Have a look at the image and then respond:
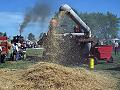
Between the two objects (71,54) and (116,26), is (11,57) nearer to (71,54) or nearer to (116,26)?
(71,54)

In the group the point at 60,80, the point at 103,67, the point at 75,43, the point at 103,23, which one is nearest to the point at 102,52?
the point at 75,43

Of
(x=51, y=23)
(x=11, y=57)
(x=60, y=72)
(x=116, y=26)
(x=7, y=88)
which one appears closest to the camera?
(x=7, y=88)

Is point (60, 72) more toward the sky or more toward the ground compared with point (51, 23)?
more toward the ground

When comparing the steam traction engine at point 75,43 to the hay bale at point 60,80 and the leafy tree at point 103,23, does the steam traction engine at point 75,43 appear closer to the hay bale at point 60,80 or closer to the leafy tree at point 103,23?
the hay bale at point 60,80

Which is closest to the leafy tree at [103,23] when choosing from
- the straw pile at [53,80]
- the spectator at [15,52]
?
the spectator at [15,52]

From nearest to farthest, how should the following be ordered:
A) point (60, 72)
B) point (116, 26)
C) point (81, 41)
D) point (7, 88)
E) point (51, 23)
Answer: point (7, 88), point (60, 72), point (51, 23), point (81, 41), point (116, 26)

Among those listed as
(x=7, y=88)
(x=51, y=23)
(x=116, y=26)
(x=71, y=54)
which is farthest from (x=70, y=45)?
(x=116, y=26)

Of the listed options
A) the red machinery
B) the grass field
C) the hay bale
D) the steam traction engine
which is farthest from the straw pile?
the red machinery

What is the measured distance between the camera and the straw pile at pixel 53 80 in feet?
41.7

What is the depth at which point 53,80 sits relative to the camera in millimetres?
13023

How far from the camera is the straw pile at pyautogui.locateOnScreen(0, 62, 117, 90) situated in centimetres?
1271

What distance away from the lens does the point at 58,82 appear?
12.9m

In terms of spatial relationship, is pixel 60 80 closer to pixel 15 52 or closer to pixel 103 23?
pixel 15 52

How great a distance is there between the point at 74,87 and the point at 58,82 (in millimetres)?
647
